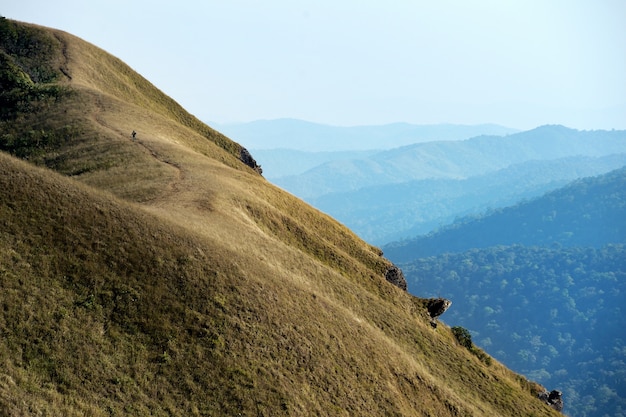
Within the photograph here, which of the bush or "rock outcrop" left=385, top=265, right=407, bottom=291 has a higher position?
"rock outcrop" left=385, top=265, right=407, bottom=291

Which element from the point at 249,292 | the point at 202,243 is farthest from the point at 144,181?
the point at 249,292

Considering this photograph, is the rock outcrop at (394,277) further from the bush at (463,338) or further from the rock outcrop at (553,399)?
the rock outcrop at (553,399)

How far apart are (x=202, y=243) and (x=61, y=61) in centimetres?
8724

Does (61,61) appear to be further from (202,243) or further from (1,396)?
(1,396)

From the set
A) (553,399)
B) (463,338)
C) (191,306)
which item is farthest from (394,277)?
(191,306)

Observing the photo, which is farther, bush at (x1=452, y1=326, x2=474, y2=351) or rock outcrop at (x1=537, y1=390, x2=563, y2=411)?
rock outcrop at (x1=537, y1=390, x2=563, y2=411)

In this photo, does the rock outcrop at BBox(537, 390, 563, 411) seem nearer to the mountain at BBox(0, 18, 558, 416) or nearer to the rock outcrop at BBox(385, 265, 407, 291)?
the mountain at BBox(0, 18, 558, 416)

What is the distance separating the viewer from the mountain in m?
30.4

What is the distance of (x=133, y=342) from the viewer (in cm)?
3294

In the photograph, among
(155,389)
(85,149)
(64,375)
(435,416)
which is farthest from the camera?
Answer: (85,149)

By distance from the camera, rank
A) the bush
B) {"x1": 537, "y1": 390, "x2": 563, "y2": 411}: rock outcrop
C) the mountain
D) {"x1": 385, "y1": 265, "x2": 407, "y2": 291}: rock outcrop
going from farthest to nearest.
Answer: {"x1": 385, "y1": 265, "x2": 407, "y2": 291}: rock outcrop, {"x1": 537, "y1": 390, "x2": 563, "y2": 411}: rock outcrop, the bush, the mountain

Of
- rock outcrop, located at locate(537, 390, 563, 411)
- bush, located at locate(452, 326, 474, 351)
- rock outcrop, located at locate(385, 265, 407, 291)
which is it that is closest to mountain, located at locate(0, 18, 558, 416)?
rock outcrop, located at locate(385, 265, 407, 291)

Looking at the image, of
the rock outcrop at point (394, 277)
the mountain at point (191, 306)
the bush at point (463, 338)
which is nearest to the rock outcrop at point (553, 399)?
the mountain at point (191, 306)

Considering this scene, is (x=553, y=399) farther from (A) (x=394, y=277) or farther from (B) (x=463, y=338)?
(A) (x=394, y=277)
